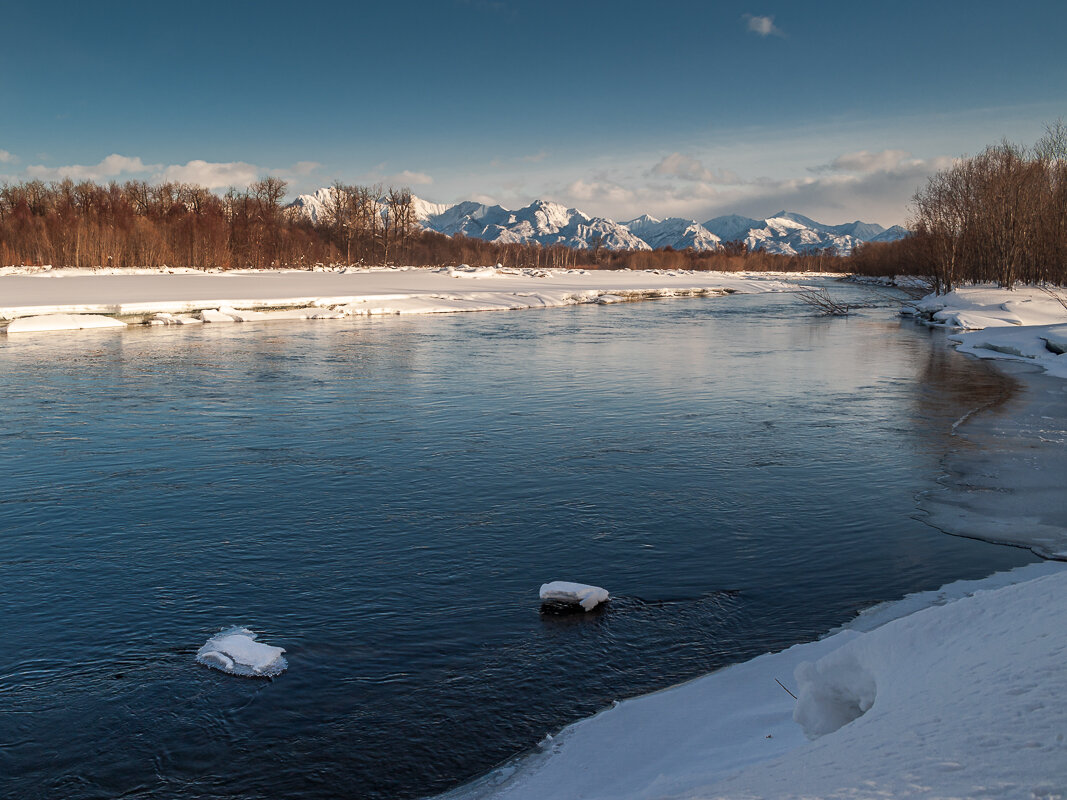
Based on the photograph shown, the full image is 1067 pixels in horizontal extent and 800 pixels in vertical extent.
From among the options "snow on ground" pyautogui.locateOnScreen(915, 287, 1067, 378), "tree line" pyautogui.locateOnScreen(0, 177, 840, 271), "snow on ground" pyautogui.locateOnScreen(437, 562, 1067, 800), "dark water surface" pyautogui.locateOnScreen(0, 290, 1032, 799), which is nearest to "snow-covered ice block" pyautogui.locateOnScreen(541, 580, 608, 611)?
"dark water surface" pyautogui.locateOnScreen(0, 290, 1032, 799)

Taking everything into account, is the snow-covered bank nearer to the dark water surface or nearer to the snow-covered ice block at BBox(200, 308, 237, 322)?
the snow-covered ice block at BBox(200, 308, 237, 322)

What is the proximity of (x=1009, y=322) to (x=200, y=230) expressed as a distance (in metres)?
56.3

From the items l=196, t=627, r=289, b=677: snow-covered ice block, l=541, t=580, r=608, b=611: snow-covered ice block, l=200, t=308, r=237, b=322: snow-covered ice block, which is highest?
l=200, t=308, r=237, b=322: snow-covered ice block

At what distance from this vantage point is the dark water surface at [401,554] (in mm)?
4457

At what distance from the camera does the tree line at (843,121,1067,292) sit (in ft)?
132

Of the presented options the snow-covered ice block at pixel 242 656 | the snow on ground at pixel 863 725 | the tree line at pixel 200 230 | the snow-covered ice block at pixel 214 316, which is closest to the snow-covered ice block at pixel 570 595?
the snow on ground at pixel 863 725

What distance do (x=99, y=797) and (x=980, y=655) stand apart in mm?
3985

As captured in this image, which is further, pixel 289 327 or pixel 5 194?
pixel 5 194

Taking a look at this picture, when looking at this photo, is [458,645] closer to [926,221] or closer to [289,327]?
[289,327]

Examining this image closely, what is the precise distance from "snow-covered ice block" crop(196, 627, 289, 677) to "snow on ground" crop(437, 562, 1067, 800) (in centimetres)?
172

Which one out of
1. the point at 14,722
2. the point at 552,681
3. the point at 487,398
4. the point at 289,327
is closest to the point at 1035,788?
the point at 552,681

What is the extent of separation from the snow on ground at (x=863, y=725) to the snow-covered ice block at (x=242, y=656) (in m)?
1.72

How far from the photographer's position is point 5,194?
7331cm

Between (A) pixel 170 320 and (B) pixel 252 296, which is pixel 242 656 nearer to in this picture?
(A) pixel 170 320
